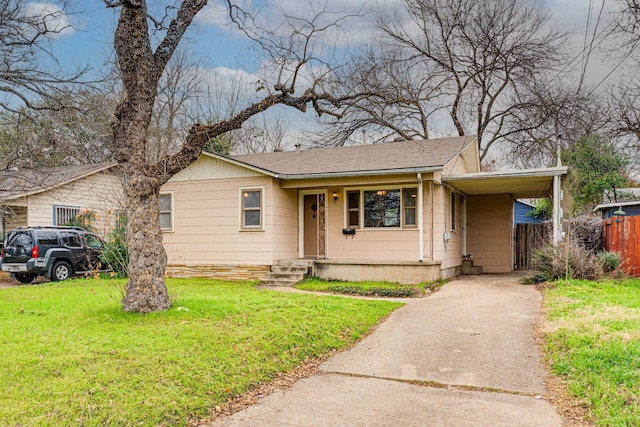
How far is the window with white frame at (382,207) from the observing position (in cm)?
1303

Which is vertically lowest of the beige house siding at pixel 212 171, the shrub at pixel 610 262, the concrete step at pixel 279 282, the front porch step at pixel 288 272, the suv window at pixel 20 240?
the concrete step at pixel 279 282

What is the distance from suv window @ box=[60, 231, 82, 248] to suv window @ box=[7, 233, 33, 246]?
91cm

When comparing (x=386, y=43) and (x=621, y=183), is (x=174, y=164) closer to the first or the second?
(x=386, y=43)

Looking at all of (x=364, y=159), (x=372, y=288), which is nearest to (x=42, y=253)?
(x=372, y=288)

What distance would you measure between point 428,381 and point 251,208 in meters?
9.29

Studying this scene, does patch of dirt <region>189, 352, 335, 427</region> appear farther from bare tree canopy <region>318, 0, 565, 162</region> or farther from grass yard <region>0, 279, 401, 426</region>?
bare tree canopy <region>318, 0, 565, 162</region>

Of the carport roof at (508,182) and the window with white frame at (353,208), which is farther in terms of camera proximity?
the window with white frame at (353,208)

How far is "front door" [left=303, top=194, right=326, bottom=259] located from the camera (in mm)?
14250

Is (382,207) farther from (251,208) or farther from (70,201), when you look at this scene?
(70,201)

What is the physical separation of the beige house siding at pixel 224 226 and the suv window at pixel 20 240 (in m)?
3.74

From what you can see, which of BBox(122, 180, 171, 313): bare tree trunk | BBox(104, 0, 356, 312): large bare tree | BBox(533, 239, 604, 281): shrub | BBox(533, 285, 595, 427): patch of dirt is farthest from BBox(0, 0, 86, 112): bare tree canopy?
BBox(533, 239, 604, 281): shrub

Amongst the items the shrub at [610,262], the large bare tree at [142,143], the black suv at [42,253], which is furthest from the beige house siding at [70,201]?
the shrub at [610,262]

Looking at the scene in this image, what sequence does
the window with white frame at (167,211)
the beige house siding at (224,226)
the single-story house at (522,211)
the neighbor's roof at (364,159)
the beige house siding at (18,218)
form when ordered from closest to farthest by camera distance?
the neighbor's roof at (364,159) → the beige house siding at (224,226) → the window with white frame at (167,211) → the beige house siding at (18,218) → the single-story house at (522,211)

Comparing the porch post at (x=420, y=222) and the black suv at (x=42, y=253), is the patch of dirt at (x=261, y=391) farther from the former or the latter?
the black suv at (x=42, y=253)
